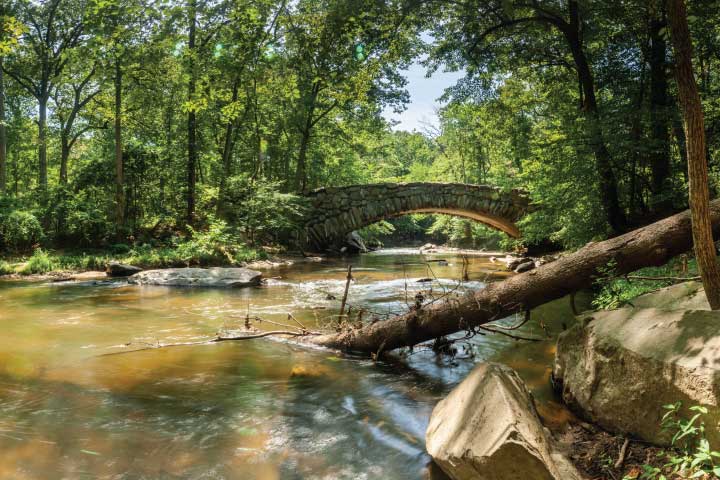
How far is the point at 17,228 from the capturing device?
37.2 ft

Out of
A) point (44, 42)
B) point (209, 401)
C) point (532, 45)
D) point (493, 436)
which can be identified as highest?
point (44, 42)

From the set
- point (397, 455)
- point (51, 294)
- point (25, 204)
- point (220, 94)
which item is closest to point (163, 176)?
point (25, 204)

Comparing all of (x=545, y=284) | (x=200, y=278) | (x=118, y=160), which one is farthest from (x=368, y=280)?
(x=118, y=160)

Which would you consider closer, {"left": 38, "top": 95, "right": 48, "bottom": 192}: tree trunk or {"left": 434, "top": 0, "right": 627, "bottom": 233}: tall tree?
{"left": 434, "top": 0, "right": 627, "bottom": 233}: tall tree

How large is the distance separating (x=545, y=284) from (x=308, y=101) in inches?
600

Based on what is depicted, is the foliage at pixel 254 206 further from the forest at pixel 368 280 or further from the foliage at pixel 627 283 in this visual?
the foliage at pixel 627 283

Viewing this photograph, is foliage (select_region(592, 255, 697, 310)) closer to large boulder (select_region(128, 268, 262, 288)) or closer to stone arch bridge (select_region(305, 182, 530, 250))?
large boulder (select_region(128, 268, 262, 288))

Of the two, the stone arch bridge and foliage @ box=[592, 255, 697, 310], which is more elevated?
the stone arch bridge

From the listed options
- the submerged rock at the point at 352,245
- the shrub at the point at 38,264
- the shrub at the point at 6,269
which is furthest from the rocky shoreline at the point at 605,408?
the submerged rock at the point at 352,245

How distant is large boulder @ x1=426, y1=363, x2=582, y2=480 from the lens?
1933 mm

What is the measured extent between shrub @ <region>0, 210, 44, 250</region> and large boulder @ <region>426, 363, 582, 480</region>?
41.8 ft

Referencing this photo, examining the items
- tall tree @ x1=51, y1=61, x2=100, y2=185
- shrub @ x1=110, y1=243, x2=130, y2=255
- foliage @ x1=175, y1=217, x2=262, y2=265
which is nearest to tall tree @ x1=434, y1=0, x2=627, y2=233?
foliage @ x1=175, y1=217, x2=262, y2=265

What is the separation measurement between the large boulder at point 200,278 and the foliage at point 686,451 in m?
8.61

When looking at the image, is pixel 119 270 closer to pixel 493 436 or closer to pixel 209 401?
pixel 209 401
